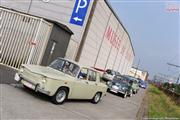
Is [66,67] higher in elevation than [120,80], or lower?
higher

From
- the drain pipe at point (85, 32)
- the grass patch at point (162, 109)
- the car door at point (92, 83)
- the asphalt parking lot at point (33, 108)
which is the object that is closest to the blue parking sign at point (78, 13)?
the drain pipe at point (85, 32)

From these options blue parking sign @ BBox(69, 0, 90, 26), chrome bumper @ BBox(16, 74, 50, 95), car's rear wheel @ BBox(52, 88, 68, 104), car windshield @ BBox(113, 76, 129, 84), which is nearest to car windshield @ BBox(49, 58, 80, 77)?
car's rear wheel @ BBox(52, 88, 68, 104)

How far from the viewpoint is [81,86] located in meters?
12.4

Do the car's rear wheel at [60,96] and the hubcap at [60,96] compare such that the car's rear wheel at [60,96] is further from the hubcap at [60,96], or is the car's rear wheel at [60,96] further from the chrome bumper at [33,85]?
the chrome bumper at [33,85]

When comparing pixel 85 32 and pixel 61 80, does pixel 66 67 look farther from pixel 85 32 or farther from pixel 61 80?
pixel 85 32

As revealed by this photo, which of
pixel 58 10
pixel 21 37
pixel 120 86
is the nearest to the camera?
pixel 21 37

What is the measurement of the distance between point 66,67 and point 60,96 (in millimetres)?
1489

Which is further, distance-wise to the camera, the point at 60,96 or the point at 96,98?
the point at 96,98

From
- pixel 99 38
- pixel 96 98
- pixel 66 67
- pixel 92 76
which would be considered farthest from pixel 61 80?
pixel 99 38

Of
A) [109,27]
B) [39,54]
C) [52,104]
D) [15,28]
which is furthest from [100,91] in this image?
[109,27]

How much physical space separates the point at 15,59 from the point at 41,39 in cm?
185

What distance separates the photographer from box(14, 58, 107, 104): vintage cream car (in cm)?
1064

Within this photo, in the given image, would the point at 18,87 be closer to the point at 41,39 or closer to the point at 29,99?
the point at 29,99

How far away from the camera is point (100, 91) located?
48.1 ft
